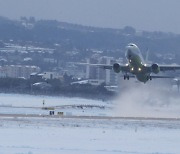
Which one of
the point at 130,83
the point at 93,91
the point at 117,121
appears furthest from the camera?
the point at 93,91

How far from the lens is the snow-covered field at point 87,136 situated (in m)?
46.4

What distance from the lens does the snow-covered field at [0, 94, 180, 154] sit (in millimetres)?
46375

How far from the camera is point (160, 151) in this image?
46.7 meters

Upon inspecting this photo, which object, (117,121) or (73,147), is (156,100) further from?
(73,147)

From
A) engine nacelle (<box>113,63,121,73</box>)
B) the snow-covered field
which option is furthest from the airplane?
the snow-covered field

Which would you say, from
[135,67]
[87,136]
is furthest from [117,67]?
[87,136]

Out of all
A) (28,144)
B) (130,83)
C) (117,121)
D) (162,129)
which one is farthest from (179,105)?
(28,144)

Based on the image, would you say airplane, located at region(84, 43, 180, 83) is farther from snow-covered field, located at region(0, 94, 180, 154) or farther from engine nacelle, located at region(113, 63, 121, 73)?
snow-covered field, located at region(0, 94, 180, 154)

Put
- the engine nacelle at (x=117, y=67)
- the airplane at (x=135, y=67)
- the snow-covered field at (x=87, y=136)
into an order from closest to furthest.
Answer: the snow-covered field at (x=87, y=136) < the engine nacelle at (x=117, y=67) < the airplane at (x=135, y=67)

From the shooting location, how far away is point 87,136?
178 ft

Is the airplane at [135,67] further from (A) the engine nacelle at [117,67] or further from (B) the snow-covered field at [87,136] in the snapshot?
(B) the snow-covered field at [87,136]

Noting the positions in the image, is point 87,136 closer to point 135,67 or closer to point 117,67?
point 117,67

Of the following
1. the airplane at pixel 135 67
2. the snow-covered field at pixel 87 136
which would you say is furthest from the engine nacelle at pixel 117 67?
the snow-covered field at pixel 87 136

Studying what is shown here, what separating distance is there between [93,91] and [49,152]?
344 feet
